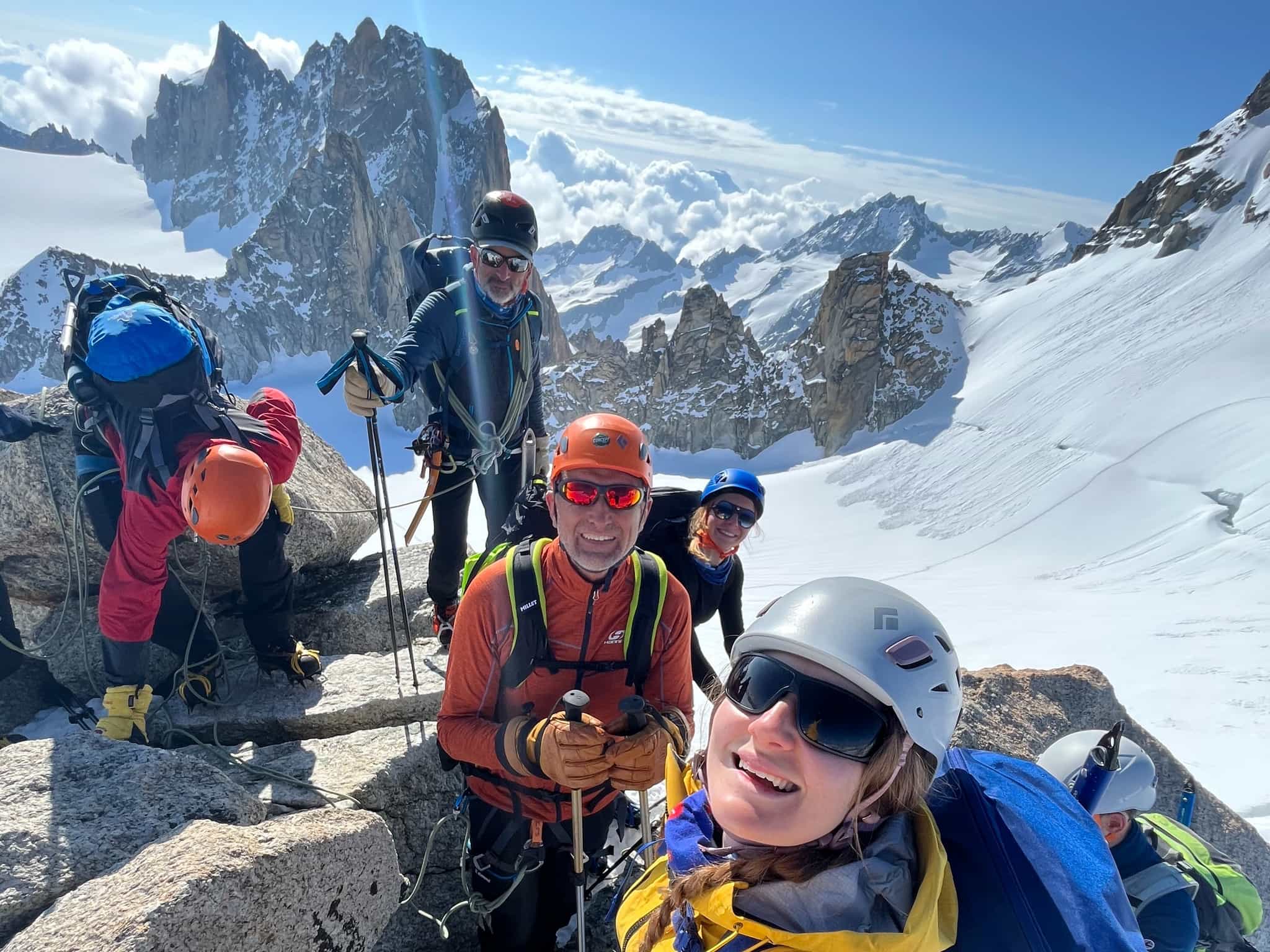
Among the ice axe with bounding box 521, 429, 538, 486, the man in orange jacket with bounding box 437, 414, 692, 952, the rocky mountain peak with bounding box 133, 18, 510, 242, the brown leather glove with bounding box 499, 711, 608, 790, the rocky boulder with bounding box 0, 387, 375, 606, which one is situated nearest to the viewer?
the brown leather glove with bounding box 499, 711, 608, 790

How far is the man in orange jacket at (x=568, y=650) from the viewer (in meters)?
3.40

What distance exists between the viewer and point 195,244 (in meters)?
180

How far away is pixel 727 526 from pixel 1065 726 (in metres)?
3.60

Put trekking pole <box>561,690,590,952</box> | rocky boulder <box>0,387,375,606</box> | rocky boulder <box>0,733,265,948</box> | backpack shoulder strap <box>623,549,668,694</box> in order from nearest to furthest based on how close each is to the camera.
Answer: rocky boulder <box>0,733,265,948</box> → trekking pole <box>561,690,590,952</box> → backpack shoulder strap <box>623,549,668,694</box> → rocky boulder <box>0,387,375,606</box>

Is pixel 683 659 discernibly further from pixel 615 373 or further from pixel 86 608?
pixel 615 373

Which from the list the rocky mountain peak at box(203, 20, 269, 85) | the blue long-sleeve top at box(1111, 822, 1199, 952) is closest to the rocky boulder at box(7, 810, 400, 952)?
the blue long-sleeve top at box(1111, 822, 1199, 952)

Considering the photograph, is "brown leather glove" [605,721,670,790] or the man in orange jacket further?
the man in orange jacket

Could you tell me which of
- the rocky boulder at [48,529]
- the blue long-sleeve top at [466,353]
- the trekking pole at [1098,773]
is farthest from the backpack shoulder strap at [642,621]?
the rocky boulder at [48,529]

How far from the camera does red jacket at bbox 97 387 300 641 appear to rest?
14.3 ft

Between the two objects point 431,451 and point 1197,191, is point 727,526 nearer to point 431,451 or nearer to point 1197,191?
point 431,451

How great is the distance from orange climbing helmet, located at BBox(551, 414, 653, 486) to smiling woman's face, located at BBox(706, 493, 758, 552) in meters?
1.91

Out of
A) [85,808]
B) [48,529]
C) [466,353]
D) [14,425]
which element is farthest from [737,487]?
[48,529]

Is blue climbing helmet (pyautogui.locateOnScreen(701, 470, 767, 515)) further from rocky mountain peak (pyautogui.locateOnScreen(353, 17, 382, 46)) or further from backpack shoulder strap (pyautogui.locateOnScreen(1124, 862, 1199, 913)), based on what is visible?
rocky mountain peak (pyautogui.locateOnScreen(353, 17, 382, 46))

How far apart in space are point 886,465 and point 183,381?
2055 inches
